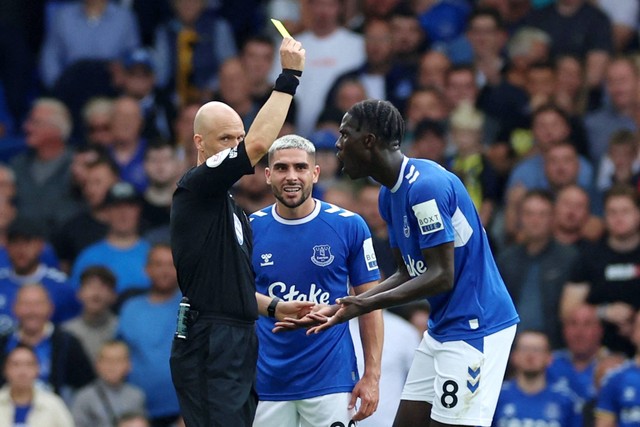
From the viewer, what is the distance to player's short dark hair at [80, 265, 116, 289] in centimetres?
1266

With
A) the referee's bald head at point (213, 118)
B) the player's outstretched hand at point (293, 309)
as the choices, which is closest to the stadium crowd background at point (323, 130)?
the player's outstretched hand at point (293, 309)

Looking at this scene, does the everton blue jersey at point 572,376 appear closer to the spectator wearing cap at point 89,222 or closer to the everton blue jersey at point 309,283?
the everton blue jersey at point 309,283

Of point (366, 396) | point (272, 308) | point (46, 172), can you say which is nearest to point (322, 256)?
point (272, 308)

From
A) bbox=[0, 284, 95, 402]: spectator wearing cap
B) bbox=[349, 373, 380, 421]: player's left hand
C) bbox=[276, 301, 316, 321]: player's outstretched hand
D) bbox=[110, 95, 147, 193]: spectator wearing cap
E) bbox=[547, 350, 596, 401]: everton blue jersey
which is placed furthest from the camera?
bbox=[110, 95, 147, 193]: spectator wearing cap

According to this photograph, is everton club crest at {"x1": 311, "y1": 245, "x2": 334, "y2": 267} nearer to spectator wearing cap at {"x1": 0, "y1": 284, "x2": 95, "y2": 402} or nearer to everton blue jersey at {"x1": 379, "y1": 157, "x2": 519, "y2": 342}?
everton blue jersey at {"x1": 379, "y1": 157, "x2": 519, "y2": 342}

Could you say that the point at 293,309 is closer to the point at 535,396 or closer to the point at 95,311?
the point at 535,396

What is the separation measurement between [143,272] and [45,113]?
241 centimetres

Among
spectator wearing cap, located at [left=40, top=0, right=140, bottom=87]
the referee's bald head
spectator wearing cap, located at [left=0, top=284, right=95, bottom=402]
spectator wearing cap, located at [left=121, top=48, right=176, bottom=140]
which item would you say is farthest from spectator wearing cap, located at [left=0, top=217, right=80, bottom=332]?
the referee's bald head

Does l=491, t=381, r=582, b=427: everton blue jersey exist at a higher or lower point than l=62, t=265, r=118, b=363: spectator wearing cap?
lower

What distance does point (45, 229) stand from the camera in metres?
13.7

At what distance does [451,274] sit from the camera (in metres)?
8.07

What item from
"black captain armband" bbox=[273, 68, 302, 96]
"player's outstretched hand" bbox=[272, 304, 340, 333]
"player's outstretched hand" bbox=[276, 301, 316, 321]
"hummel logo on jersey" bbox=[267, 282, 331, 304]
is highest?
"black captain armband" bbox=[273, 68, 302, 96]

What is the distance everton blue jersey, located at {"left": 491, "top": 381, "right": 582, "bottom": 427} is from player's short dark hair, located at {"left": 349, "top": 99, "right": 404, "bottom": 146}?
4.01m

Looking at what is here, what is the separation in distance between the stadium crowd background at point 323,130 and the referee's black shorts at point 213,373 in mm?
3390
